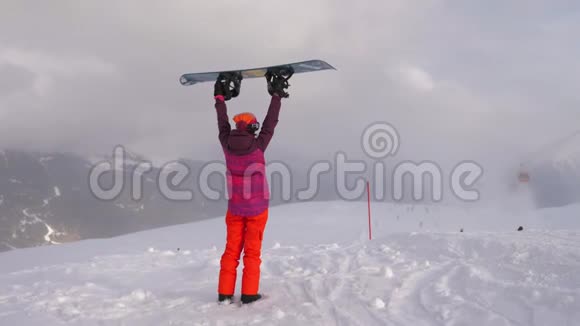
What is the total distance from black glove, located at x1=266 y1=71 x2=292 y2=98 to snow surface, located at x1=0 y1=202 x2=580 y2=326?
2.47 metres

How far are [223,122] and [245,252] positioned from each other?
1616mm

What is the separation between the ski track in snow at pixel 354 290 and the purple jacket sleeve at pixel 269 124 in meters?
1.82

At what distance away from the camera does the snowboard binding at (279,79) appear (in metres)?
5.68

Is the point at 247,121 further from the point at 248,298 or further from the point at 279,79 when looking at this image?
the point at 248,298

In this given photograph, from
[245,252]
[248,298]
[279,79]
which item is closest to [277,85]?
[279,79]

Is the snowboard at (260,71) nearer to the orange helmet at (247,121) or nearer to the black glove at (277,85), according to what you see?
the black glove at (277,85)

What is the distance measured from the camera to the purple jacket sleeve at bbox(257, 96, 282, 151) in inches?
207

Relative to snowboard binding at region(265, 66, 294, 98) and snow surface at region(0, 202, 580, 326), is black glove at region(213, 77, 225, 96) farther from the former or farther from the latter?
snow surface at region(0, 202, 580, 326)

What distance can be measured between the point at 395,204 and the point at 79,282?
17.0m

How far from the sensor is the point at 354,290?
16.9 feet

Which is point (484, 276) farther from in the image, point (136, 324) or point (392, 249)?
point (136, 324)

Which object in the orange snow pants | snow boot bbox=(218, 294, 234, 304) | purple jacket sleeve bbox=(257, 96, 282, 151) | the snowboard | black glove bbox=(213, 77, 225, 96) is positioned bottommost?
snow boot bbox=(218, 294, 234, 304)

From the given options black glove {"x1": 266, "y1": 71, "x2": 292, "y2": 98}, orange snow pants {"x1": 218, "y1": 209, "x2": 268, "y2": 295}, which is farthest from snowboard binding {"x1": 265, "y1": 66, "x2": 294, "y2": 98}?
orange snow pants {"x1": 218, "y1": 209, "x2": 268, "y2": 295}

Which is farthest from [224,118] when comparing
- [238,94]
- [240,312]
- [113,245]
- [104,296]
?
[113,245]
